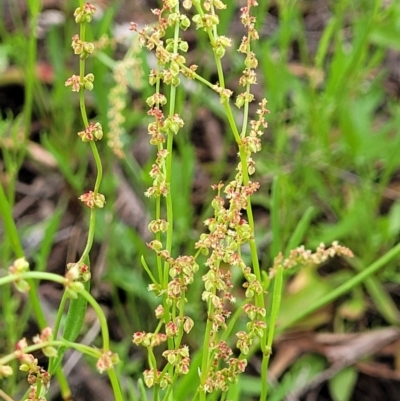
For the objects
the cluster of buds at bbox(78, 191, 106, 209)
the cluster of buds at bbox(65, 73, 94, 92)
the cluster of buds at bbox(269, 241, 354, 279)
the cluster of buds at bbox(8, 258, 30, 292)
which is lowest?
the cluster of buds at bbox(269, 241, 354, 279)

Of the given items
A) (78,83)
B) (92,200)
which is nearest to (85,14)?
(78,83)

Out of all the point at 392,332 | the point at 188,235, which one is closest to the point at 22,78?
the point at 188,235

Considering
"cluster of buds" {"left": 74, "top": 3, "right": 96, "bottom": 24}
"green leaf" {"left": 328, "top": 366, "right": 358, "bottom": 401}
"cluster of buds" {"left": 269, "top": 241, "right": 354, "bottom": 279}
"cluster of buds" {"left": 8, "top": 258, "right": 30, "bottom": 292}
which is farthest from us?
"green leaf" {"left": 328, "top": 366, "right": 358, "bottom": 401}

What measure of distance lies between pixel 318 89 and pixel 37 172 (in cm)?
77

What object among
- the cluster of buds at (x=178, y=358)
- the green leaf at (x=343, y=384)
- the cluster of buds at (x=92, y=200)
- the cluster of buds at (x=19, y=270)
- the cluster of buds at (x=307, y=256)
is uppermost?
the cluster of buds at (x=19, y=270)

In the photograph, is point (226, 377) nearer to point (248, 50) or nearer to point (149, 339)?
point (149, 339)

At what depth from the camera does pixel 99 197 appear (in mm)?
614

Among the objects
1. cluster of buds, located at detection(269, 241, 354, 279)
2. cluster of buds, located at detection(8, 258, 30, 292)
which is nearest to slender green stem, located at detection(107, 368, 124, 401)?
cluster of buds, located at detection(8, 258, 30, 292)

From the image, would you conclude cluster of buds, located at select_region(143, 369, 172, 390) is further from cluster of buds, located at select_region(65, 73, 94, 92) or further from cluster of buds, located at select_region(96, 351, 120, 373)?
cluster of buds, located at select_region(65, 73, 94, 92)

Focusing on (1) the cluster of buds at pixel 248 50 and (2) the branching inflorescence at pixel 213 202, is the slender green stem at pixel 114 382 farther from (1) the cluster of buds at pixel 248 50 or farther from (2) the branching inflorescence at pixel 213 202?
(1) the cluster of buds at pixel 248 50

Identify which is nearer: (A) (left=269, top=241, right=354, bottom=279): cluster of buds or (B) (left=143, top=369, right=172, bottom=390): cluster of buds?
(B) (left=143, top=369, right=172, bottom=390): cluster of buds

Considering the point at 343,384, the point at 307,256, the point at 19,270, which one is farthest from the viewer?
the point at 343,384

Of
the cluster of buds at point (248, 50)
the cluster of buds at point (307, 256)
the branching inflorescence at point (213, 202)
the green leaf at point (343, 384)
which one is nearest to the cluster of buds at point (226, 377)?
the branching inflorescence at point (213, 202)

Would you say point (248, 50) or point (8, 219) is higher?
point (248, 50)
